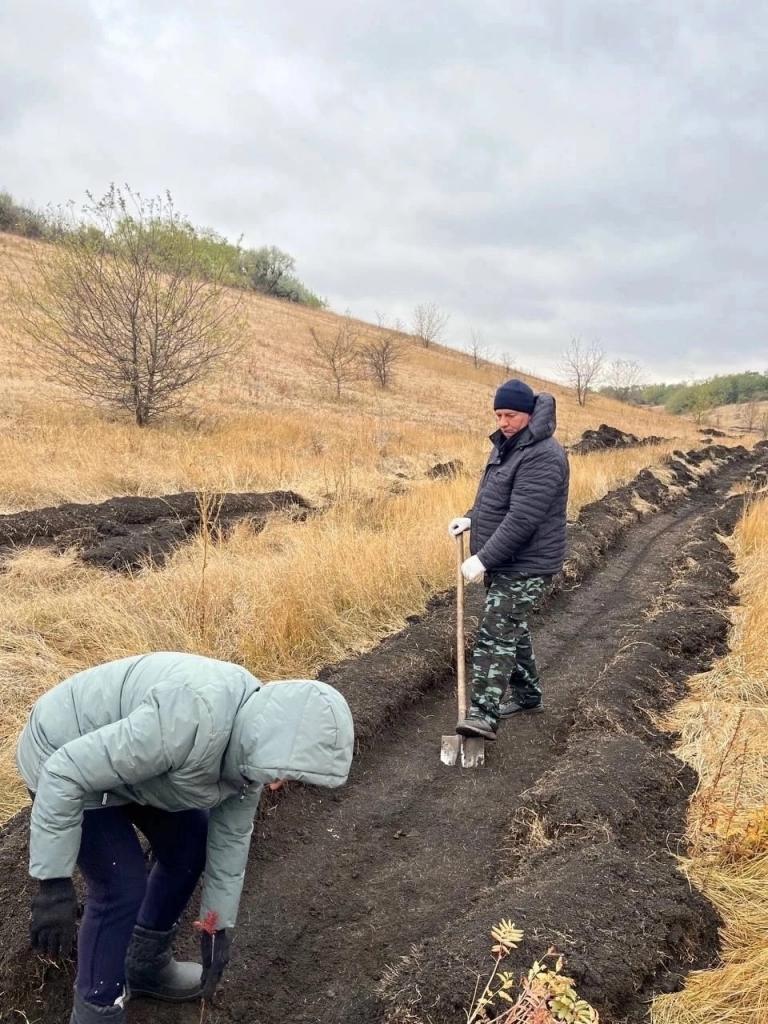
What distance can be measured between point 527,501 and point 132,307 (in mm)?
12547

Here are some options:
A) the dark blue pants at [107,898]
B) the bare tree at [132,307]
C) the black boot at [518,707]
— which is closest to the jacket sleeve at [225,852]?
the dark blue pants at [107,898]

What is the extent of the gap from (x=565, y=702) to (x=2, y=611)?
4.27 m

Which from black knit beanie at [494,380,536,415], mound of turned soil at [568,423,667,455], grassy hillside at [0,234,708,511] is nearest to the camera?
black knit beanie at [494,380,536,415]

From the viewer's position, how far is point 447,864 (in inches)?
132

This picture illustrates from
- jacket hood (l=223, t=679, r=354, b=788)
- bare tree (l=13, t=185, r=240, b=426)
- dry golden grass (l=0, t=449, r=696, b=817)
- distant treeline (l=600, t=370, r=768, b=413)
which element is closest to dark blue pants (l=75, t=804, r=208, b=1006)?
jacket hood (l=223, t=679, r=354, b=788)

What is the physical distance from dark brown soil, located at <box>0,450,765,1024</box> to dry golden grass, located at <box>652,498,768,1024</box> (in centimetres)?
11

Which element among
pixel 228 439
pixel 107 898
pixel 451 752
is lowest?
pixel 451 752

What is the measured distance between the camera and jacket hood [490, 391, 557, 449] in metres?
4.00

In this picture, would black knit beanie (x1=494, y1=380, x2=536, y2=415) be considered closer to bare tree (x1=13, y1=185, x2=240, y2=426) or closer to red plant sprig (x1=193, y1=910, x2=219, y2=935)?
red plant sprig (x1=193, y1=910, x2=219, y2=935)

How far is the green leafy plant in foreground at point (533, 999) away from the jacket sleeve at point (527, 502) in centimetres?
199

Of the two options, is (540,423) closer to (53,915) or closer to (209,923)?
(209,923)

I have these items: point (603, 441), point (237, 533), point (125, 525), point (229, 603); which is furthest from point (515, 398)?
point (603, 441)

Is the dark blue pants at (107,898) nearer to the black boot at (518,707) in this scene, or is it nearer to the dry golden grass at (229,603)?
the dry golden grass at (229,603)

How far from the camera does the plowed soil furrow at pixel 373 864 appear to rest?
2646 mm
